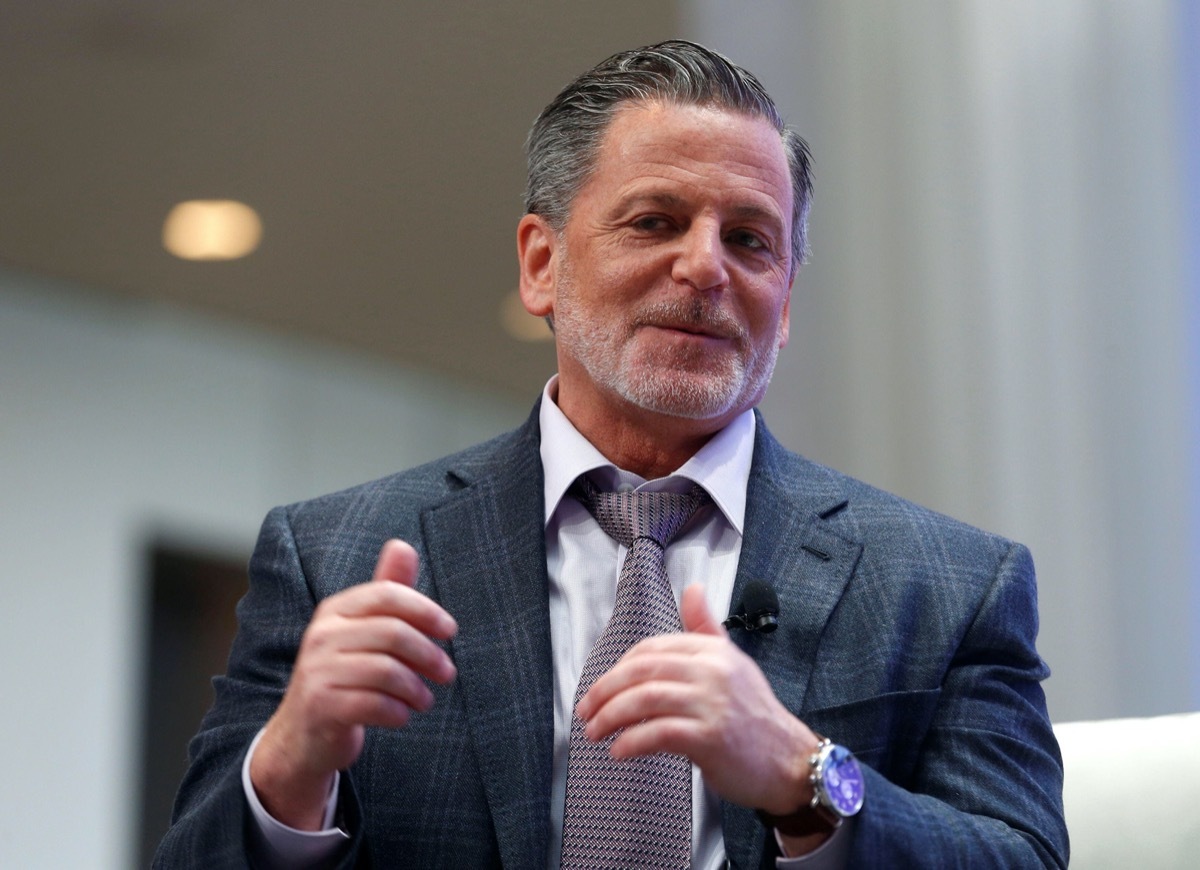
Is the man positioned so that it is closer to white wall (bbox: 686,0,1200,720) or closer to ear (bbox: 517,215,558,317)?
ear (bbox: 517,215,558,317)

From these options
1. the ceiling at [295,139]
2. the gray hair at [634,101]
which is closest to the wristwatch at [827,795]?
the gray hair at [634,101]

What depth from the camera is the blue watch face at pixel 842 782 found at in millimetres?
1438

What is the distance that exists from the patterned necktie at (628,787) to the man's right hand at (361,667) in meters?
0.33

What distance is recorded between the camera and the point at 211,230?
539cm

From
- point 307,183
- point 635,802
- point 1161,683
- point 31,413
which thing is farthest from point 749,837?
point 31,413

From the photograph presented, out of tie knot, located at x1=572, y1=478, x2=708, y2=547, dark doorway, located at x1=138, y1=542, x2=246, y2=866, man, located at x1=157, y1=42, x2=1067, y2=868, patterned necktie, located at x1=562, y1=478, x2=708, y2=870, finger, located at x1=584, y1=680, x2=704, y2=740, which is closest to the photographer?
finger, located at x1=584, y1=680, x2=704, y2=740

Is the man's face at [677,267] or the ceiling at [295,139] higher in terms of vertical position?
the ceiling at [295,139]

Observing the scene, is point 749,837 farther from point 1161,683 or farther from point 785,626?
point 1161,683

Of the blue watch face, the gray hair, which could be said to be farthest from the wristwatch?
the gray hair

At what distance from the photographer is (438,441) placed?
277 inches

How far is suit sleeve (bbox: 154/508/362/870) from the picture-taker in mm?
1567

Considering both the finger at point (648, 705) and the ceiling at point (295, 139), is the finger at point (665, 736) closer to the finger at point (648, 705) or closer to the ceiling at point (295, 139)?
the finger at point (648, 705)

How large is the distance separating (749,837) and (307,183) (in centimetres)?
383

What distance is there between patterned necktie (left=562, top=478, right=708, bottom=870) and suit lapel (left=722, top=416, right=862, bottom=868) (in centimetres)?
6
